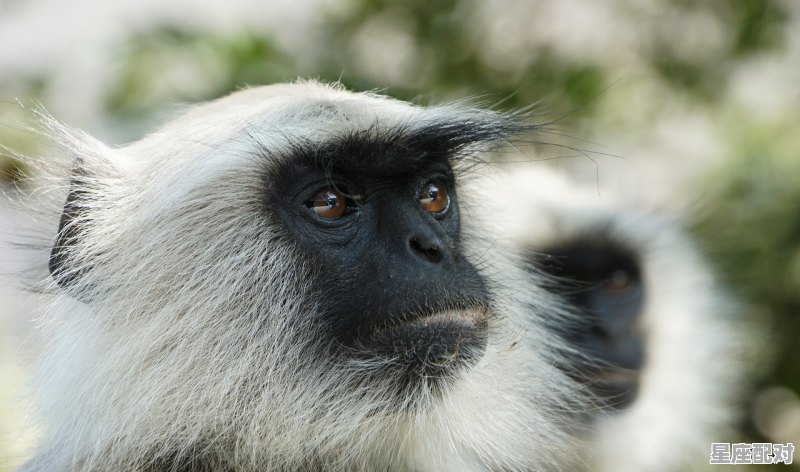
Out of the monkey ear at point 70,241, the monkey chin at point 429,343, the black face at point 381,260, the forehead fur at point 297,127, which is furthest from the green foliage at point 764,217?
the monkey ear at point 70,241

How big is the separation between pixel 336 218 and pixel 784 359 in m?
4.12

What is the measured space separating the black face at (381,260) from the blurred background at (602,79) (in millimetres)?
2276

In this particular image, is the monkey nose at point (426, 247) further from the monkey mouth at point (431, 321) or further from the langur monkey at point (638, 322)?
the langur monkey at point (638, 322)

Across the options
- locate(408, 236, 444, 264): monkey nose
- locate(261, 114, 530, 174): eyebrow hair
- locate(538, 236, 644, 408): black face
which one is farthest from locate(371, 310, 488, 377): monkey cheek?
locate(538, 236, 644, 408): black face

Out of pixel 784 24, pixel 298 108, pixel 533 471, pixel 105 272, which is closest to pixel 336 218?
pixel 298 108

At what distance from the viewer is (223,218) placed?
9.45 feet

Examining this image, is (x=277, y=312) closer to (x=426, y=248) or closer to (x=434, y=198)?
(x=426, y=248)

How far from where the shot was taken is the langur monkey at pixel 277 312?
270 centimetres

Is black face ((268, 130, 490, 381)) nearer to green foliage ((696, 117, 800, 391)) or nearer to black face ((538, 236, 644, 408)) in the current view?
black face ((538, 236, 644, 408))

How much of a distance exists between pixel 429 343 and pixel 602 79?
350 centimetres

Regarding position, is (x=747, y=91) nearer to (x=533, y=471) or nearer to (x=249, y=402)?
(x=533, y=471)

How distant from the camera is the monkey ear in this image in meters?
2.93
